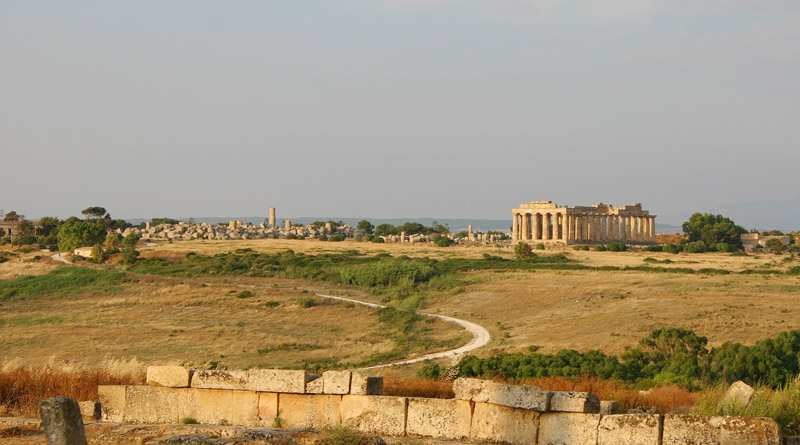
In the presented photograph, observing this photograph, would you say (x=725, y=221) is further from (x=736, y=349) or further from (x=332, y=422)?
(x=332, y=422)

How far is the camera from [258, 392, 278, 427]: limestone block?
11258mm

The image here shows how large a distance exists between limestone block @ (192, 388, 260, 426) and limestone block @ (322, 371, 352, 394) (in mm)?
1093

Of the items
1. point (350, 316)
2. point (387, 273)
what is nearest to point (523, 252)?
point (387, 273)

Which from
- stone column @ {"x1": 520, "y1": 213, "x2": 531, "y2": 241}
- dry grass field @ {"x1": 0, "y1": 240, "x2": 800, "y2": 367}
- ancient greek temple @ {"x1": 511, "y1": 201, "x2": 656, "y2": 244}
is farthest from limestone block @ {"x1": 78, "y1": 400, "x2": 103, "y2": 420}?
stone column @ {"x1": 520, "y1": 213, "x2": 531, "y2": 241}

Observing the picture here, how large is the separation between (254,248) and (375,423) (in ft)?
212

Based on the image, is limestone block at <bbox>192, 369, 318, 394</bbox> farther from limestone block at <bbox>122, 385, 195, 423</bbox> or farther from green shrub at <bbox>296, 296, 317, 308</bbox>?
green shrub at <bbox>296, 296, 317, 308</bbox>

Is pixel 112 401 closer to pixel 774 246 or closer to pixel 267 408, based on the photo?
pixel 267 408

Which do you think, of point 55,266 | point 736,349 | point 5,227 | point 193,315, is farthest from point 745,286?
point 5,227

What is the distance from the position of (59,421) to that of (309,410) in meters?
4.25

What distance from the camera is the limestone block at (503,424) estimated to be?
33.3ft

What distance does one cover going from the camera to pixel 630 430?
9.49 metres

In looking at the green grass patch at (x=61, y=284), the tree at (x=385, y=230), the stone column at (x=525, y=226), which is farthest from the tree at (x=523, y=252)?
the tree at (x=385, y=230)

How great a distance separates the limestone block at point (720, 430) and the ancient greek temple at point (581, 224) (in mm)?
72661

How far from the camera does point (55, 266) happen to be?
188 ft
